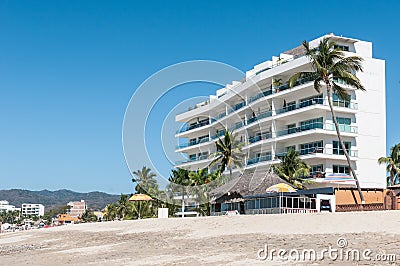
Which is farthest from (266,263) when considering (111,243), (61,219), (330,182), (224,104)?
(61,219)

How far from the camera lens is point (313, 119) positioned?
65.5 m

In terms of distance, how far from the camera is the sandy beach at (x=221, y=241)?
18344 mm

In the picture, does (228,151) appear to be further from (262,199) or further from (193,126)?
(193,126)

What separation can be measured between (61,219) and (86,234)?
16974 centimetres

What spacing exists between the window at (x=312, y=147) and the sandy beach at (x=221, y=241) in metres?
33.2

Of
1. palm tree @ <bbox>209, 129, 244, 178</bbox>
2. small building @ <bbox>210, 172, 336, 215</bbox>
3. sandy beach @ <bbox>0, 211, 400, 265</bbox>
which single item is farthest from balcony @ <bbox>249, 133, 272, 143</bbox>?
sandy beach @ <bbox>0, 211, 400, 265</bbox>

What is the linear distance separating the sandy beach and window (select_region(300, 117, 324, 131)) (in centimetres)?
3363

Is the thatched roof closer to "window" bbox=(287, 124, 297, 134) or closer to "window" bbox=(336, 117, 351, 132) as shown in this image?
"window" bbox=(287, 124, 297, 134)

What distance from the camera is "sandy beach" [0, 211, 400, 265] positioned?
18.3m

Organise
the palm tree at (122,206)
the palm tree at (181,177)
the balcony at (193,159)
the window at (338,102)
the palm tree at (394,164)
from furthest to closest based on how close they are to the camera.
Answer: the palm tree at (122,206) < the balcony at (193,159) < the palm tree at (181,177) < the palm tree at (394,164) < the window at (338,102)

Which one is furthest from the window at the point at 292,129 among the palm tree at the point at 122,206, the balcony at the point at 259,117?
the palm tree at the point at 122,206

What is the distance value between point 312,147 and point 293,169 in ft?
17.6

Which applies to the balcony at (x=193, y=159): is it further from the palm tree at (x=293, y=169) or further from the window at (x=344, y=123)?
the window at (x=344, y=123)

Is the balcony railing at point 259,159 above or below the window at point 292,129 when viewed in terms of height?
below
